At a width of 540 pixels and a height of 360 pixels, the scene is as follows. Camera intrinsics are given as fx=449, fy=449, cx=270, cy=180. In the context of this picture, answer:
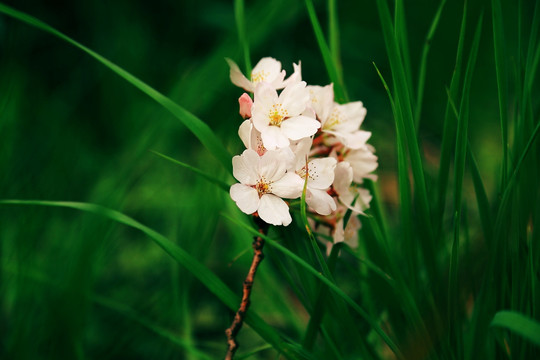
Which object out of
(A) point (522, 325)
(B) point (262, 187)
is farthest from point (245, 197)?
(A) point (522, 325)

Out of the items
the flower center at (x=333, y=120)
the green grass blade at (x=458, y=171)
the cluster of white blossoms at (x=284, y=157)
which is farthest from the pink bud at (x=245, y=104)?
the green grass blade at (x=458, y=171)

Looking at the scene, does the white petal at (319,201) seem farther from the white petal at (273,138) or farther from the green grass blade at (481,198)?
the green grass blade at (481,198)

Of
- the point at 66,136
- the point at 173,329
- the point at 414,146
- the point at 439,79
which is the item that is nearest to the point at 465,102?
the point at 414,146

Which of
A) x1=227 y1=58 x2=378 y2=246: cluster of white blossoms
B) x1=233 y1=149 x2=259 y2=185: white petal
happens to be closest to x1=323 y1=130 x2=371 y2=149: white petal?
x1=227 y1=58 x2=378 y2=246: cluster of white blossoms

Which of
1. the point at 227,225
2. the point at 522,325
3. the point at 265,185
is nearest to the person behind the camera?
the point at 522,325

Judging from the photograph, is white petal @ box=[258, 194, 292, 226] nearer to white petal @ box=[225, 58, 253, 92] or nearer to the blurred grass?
the blurred grass

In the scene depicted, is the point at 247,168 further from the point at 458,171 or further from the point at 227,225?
the point at 227,225
